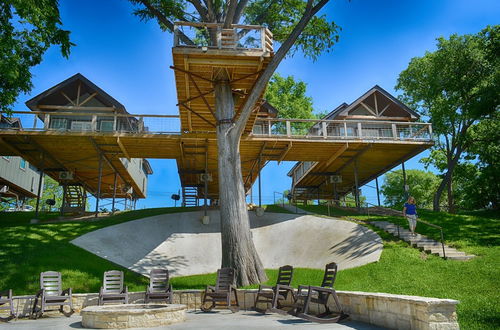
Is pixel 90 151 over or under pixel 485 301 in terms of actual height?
over

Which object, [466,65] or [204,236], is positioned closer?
[204,236]

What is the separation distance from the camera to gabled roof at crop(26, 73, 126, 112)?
78.4ft

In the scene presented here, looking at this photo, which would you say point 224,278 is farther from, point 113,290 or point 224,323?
point 224,323

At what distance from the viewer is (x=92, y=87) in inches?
961

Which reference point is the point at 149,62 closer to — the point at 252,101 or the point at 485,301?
the point at 252,101

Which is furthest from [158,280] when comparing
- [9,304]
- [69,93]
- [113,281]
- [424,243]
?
[69,93]

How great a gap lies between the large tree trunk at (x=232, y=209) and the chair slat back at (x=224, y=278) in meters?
0.97

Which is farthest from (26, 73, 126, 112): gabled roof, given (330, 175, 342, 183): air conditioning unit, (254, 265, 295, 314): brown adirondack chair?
(254, 265, 295, 314): brown adirondack chair

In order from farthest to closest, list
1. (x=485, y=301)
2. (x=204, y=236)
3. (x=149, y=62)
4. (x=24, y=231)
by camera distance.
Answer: (x=149, y=62) → (x=204, y=236) → (x=24, y=231) → (x=485, y=301)

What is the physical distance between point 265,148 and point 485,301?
15.6 meters

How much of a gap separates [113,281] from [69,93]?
17.4m

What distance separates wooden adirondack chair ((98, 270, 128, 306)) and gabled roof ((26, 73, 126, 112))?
16.3 metres

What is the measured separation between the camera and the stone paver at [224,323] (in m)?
6.84

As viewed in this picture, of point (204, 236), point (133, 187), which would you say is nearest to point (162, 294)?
point (204, 236)
